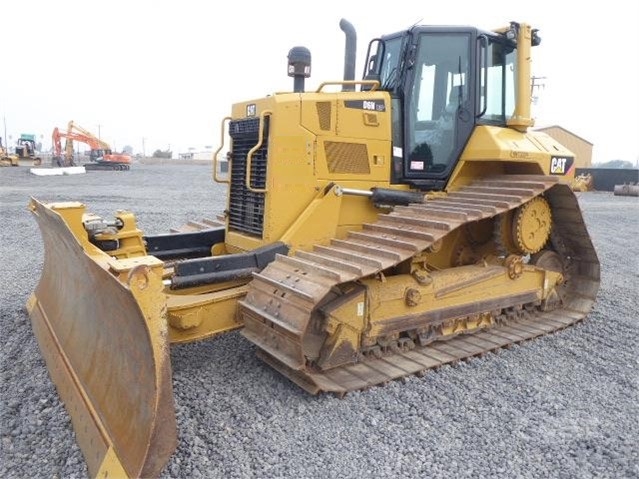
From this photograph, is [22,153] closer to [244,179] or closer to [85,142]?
[85,142]

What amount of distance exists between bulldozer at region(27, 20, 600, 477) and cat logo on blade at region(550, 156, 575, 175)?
0.02 metres

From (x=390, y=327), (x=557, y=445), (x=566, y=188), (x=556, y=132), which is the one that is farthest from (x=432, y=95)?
(x=556, y=132)

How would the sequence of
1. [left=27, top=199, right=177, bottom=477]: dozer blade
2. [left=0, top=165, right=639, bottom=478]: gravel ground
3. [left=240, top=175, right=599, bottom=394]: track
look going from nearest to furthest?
[left=27, top=199, right=177, bottom=477]: dozer blade < [left=0, top=165, right=639, bottom=478]: gravel ground < [left=240, top=175, right=599, bottom=394]: track

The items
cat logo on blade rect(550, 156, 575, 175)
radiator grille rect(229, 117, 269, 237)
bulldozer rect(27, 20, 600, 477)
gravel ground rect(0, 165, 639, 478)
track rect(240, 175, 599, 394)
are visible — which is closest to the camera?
gravel ground rect(0, 165, 639, 478)

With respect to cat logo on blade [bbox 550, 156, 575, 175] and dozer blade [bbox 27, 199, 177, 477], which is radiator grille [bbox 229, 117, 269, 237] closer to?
dozer blade [bbox 27, 199, 177, 477]

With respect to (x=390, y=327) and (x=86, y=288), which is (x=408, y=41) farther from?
(x=86, y=288)

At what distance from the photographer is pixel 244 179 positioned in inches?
198

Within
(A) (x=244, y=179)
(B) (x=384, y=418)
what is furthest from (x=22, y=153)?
(B) (x=384, y=418)

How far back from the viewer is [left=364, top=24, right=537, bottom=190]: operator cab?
16.3 ft

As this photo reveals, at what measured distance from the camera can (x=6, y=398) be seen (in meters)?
3.62

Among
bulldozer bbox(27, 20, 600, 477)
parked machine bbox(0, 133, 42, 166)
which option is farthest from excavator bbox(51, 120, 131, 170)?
bulldozer bbox(27, 20, 600, 477)

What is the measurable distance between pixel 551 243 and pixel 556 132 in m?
32.8

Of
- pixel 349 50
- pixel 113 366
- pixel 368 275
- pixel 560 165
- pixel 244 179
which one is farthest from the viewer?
pixel 560 165

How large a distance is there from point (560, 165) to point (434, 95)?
5.54 feet
